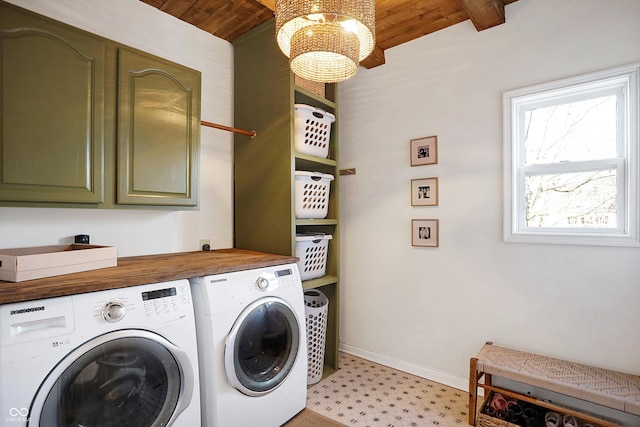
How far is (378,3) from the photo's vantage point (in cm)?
210

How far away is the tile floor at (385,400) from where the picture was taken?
194cm

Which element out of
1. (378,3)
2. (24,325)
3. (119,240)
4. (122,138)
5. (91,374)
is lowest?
(91,374)

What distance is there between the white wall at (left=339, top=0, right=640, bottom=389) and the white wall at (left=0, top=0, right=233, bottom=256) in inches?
41.7

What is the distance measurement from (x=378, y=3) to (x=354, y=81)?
0.80 meters

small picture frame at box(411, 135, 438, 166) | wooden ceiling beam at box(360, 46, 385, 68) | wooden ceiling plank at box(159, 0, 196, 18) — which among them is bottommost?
small picture frame at box(411, 135, 438, 166)

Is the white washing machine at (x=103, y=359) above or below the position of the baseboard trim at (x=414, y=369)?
above

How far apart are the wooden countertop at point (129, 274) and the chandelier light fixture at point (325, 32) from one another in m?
1.05

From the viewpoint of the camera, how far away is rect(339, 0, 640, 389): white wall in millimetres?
1844

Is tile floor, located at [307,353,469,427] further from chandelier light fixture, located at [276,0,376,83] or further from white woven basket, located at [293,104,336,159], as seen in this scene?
chandelier light fixture, located at [276,0,376,83]

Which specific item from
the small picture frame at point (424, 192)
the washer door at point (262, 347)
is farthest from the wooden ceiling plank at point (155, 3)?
the small picture frame at point (424, 192)

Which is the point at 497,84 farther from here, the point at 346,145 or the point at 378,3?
the point at 346,145

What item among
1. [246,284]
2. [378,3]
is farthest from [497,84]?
[246,284]

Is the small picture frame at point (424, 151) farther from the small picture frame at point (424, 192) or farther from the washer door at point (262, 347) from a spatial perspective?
the washer door at point (262, 347)

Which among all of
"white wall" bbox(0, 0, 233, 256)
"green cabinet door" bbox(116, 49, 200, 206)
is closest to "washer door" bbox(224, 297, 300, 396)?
"green cabinet door" bbox(116, 49, 200, 206)
